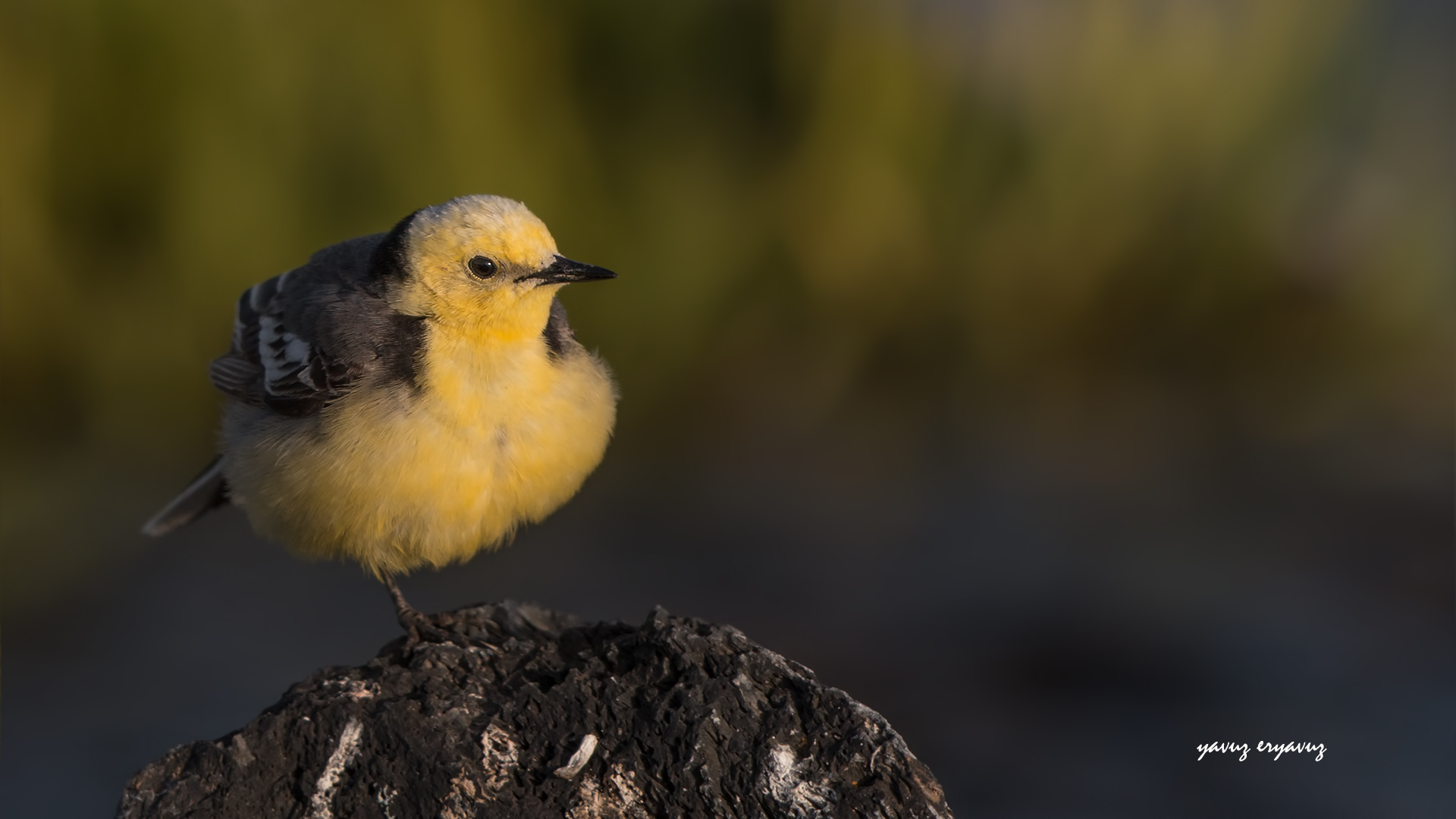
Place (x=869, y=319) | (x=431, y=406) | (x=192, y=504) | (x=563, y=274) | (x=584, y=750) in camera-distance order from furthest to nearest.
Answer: (x=869, y=319) < (x=192, y=504) < (x=563, y=274) < (x=431, y=406) < (x=584, y=750)

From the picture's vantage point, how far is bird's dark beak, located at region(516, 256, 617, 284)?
14.6 ft

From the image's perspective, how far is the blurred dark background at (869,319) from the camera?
7.62 metres

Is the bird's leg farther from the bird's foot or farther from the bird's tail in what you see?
the bird's tail

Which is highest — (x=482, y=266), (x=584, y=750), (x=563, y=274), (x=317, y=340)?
(x=563, y=274)

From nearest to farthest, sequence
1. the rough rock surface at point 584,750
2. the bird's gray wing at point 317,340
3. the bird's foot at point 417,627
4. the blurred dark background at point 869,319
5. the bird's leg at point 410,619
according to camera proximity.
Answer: the rough rock surface at point 584,750
the bird's foot at point 417,627
the bird's leg at point 410,619
the bird's gray wing at point 317,340
the blurred dark background at point 869,319

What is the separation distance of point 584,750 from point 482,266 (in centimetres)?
173

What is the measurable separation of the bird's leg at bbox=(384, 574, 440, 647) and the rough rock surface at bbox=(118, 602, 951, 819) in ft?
1.86

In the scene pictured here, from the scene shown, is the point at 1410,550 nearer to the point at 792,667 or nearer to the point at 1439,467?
the point at 1439,467

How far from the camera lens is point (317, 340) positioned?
4.71m

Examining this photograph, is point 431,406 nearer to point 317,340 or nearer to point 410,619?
point 317,340

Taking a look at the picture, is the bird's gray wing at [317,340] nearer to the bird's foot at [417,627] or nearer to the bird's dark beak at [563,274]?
the bird's dark beak at [563,274]

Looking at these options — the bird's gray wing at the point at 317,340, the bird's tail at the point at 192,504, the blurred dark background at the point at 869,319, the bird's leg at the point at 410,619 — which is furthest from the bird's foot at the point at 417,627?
the blurred dark background at the point at 869,319

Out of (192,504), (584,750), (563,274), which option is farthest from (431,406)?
(192,504)

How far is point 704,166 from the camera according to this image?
8664 millimetres
